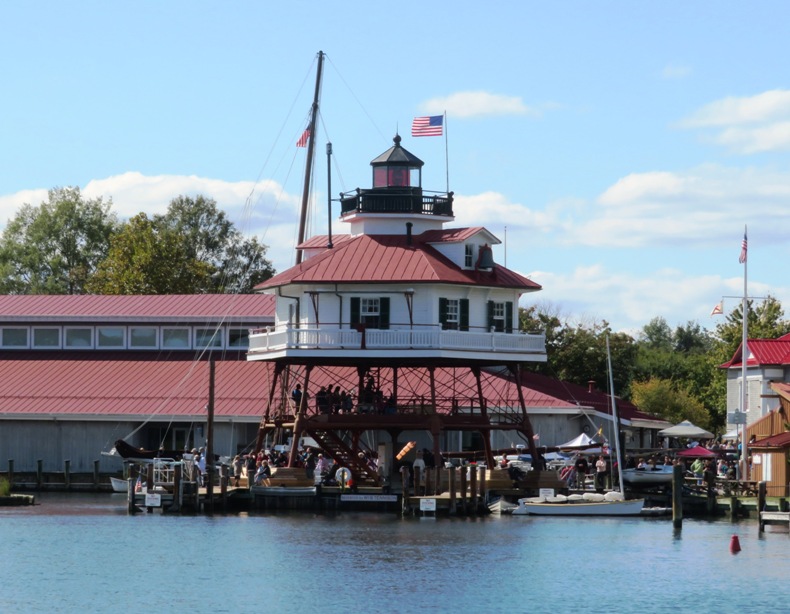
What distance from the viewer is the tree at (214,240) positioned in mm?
130375

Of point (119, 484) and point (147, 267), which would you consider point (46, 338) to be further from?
point (147, 267)

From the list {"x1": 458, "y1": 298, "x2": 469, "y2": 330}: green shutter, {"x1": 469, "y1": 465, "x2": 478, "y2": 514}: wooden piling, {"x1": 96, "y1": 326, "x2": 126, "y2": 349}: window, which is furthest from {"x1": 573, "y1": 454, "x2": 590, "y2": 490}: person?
{"x1": 96, "y1": 326, "x2": 126, "y2": 349}: window

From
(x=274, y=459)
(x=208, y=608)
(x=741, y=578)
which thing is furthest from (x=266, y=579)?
(x=274, y=459)

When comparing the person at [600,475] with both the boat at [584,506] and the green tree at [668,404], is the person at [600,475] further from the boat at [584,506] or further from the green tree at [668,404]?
the green tree at [668,404]

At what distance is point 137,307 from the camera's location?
3718 inches

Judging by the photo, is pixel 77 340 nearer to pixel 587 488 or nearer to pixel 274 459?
pixel 274 459

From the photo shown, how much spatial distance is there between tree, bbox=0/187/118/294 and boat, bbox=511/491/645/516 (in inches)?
2833

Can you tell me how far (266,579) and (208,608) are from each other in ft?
16.7

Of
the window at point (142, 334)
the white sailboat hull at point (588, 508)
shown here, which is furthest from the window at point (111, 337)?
the white sailboat hull at point (588, 508)

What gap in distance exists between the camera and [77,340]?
93062mm

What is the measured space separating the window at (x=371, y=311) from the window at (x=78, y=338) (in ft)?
82.4

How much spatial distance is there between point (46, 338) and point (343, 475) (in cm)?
2882

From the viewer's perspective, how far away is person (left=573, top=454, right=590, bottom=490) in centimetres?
7201

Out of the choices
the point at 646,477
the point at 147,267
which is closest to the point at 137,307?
the point at 147,267
